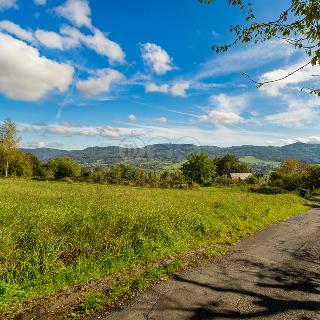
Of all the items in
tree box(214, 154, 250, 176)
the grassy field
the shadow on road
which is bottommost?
the shadow on road

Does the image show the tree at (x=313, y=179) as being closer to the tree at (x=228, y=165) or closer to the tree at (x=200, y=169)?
the tree at (x=200, y=169)

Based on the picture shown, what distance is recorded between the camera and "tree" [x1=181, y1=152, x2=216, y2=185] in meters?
97.4

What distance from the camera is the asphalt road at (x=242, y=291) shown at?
26.0 feet

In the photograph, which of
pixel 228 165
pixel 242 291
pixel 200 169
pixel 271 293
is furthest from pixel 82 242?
pixel 228 165

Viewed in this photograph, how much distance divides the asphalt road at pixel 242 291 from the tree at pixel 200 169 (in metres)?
82.3

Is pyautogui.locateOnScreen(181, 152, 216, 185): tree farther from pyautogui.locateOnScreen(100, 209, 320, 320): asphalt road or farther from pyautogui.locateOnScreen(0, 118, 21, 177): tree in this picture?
pyautogui.locateOnScreen(100, 209, 320, 320): asphalt road

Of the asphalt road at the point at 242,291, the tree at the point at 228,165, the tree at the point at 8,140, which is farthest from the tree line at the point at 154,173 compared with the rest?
the asphalt road at the point at 242,291

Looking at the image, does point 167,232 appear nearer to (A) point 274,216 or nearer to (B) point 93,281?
(B) point 93,281

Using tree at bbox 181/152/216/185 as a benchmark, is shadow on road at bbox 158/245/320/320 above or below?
below

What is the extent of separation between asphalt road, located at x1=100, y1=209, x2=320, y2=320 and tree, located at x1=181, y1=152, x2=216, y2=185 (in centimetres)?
8225

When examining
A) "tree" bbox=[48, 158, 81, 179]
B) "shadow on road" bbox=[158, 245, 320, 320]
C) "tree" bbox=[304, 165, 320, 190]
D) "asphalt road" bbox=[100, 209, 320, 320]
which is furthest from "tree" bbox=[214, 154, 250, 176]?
"shadow on road" bbox=[158, 245, 320, 320]

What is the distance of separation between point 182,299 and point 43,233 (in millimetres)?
5490

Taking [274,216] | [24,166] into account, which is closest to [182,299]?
[274,216]

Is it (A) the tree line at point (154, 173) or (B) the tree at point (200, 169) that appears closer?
(A) the tree line at point (154, 173)
